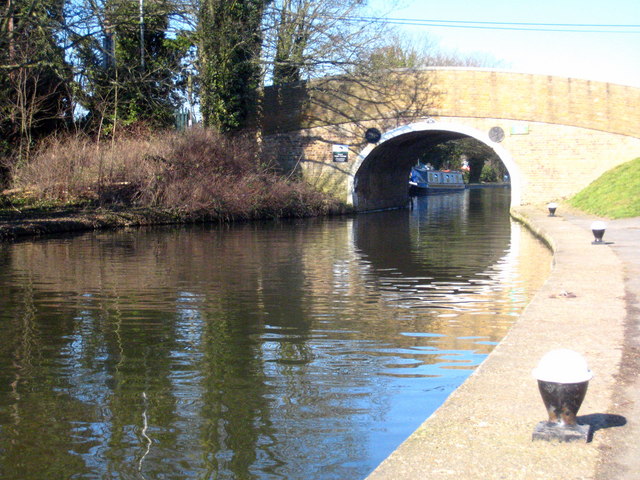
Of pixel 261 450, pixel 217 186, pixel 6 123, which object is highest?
pixel 6 123

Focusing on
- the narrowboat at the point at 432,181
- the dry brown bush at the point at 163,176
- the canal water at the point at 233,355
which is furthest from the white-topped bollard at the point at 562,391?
the narrowboat at the point at 432,181

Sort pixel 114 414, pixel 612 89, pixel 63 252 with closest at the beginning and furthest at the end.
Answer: pixel 114 414 < pixel 63 252 < pixel 612 89

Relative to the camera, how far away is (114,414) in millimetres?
4719

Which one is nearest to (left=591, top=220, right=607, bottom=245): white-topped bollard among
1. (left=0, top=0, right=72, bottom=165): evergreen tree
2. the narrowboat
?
(left=0, top=0, right=72, bottom=165): evergreen tree

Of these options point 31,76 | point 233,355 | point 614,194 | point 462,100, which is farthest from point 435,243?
point 31,76

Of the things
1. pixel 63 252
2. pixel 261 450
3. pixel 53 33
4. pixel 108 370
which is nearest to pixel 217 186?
pixel 53 33

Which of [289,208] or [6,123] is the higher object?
[6,123]

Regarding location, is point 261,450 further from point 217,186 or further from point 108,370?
point 217,186

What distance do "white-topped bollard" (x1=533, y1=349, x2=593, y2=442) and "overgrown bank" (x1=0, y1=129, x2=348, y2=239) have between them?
15.1 metres

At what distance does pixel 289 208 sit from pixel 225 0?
7.00 metres

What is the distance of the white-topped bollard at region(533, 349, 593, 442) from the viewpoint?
335 cm

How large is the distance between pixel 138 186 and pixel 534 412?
17.9m

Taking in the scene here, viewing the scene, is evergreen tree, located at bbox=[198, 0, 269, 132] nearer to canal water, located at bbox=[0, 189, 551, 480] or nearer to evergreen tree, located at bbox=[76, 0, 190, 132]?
evergreen tree, located at bbox=[76, 0, 190, 132]

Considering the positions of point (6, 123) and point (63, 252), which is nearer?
point (63, 252)
